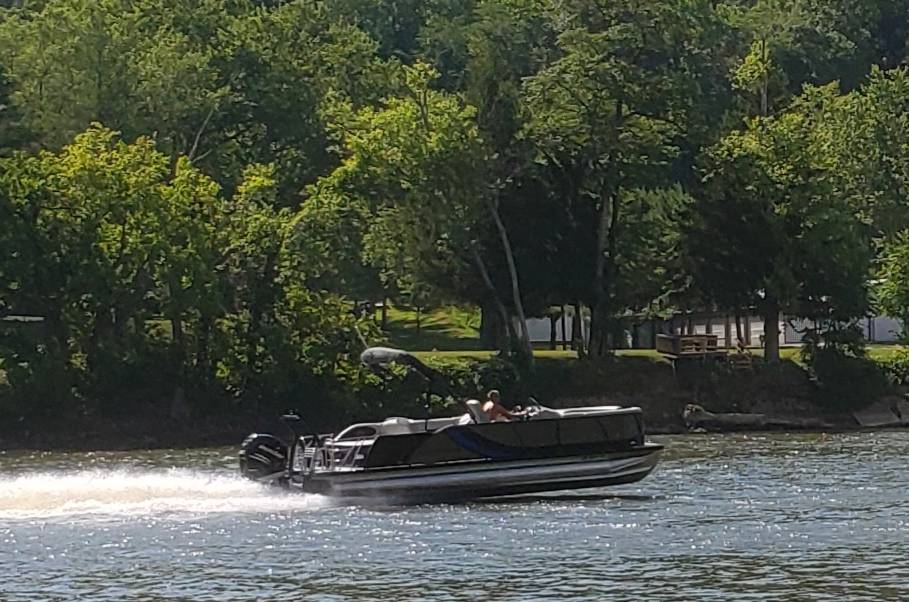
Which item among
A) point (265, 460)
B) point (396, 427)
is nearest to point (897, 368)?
point (396, 427)

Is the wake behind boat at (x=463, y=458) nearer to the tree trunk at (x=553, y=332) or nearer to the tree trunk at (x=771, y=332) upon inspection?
the tree trunk at (x=771, y=332)

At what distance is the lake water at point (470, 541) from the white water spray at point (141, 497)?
Answer: 0.06 m

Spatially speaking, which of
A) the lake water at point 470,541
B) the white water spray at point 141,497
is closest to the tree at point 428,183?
the lake water at point 470,541

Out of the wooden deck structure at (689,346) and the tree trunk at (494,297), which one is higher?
the tree trunk at (494,297)

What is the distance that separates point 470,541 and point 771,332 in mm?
44840

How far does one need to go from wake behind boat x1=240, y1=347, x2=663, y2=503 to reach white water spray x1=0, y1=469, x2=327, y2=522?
62 cm

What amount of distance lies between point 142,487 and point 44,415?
84.0ft

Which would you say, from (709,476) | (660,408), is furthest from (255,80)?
(709,476)

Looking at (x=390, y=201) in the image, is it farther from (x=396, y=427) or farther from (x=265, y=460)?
(x=265, y=460)

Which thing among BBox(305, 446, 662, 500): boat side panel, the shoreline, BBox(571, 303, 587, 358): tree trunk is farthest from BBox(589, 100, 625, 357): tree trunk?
BBox(305, 446, 662, 500): boat side panel

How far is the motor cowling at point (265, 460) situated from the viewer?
46.2 m

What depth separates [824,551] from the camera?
36500 mm

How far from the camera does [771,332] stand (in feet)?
268

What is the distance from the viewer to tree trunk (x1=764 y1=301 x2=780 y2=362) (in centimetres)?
8144
